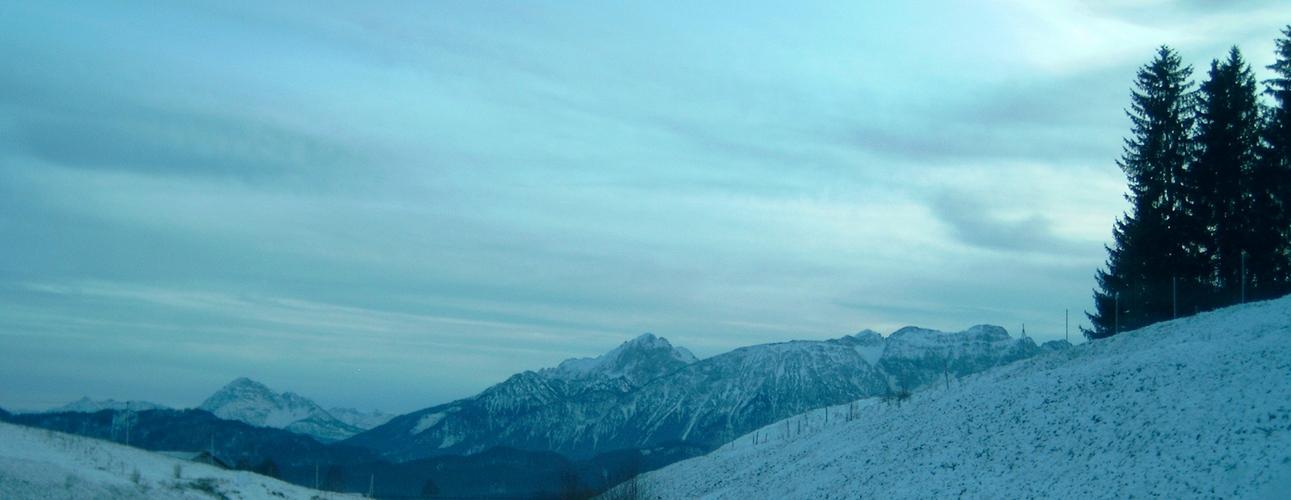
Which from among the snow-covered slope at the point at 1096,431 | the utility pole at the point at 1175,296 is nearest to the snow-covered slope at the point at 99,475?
the snow-covered slope at the point at 1096,431

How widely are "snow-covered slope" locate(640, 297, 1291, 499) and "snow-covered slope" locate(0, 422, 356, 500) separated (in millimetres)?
25709

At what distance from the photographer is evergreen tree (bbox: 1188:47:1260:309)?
57312 millimetres

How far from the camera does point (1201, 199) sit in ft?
195

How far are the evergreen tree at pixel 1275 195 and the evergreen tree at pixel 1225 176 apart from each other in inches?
22.7

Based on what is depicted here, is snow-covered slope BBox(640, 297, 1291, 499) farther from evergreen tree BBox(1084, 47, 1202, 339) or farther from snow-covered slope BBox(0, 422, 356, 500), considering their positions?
snow-covered slope BBox(0, 422, 356, 500)

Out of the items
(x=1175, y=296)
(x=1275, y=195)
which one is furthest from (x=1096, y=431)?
(x=1275, y=195)

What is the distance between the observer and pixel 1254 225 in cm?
5688

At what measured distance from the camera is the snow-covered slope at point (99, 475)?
36.0 meters

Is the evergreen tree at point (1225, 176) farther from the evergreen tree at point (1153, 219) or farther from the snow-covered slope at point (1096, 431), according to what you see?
the snow-covered slope at point (1096, 431)

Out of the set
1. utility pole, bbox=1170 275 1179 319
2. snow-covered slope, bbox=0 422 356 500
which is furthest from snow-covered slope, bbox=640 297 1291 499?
snow-covered slope, bbox=0 422 356 500

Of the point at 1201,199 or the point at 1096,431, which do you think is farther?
the point at 1201,199

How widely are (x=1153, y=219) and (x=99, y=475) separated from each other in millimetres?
53674

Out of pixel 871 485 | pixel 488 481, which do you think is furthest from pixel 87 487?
pixel 488 481

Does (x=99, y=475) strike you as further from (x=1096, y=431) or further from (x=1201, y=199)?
(x=1201, y=199)
